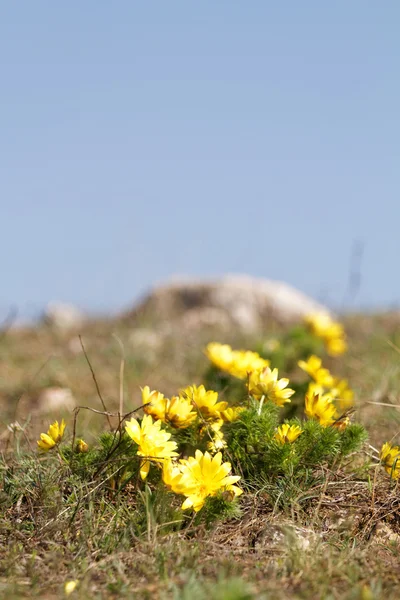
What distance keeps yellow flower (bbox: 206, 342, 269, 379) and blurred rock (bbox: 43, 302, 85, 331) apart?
6.03 m

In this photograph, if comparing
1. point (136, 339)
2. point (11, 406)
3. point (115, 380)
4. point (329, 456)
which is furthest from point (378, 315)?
point (329, 456)

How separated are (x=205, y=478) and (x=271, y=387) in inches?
24.0

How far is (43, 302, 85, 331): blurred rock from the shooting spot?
9.64m

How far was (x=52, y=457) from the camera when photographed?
2.73 m

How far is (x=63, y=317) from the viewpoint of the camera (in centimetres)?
1023

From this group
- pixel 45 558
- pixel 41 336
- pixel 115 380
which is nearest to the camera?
pixel 45 558

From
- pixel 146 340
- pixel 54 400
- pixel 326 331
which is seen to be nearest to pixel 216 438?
pixel 54 400

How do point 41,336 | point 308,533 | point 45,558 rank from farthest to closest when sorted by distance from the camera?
1. point 41,336
2. point 308,533
3. point 45,558

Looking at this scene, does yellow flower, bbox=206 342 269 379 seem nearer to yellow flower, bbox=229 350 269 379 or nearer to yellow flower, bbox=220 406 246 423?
yellow flower, bbox=229 350 269 379

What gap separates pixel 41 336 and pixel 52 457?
20.4 ft

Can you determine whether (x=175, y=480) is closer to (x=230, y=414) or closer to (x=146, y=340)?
(x=230, y=414)

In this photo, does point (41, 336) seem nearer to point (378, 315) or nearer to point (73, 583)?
point (378, 315)

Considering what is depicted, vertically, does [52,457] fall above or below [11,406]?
above

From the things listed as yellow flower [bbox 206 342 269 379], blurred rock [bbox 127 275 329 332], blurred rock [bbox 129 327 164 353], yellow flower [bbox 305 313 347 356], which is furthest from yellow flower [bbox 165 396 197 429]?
blurred rock [bbox 127 275 329 332]
